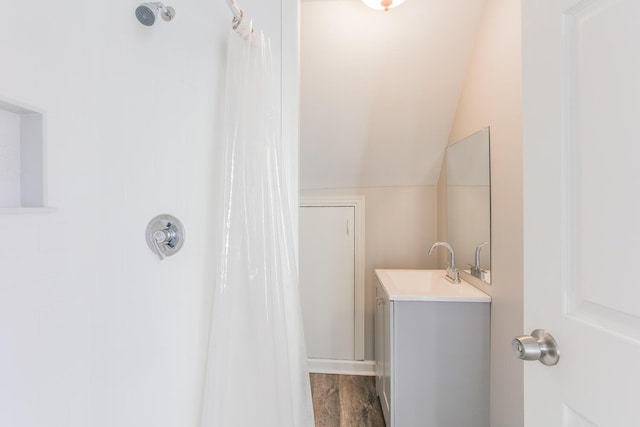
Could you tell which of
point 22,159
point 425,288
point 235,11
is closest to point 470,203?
point 425,288

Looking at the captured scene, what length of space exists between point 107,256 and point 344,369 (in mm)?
2044

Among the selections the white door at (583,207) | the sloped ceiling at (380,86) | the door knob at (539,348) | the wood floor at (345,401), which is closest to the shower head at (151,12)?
the white door at (583,207)

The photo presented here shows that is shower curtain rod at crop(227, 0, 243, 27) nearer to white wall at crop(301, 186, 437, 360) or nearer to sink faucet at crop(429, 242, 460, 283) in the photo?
sink faucet at crop(429, 242, 460, 283)

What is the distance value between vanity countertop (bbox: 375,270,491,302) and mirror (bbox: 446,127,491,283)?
0.35ft

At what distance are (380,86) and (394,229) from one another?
1.10 metres

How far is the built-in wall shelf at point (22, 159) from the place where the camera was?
25.1 inches

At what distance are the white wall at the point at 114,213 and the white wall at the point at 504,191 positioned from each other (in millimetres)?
1048

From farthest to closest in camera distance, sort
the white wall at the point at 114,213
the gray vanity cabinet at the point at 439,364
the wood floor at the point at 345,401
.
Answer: the wood floor at the point at 345,401 → the gray vanity cabinet at the point at 439,364 → the white wall at the point at 114,213

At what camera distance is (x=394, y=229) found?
2.40 m

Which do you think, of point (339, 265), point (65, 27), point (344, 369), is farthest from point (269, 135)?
point (344, 369)

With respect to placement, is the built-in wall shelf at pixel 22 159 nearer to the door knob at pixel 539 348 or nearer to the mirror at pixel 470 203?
the door knob at pixel 539 348

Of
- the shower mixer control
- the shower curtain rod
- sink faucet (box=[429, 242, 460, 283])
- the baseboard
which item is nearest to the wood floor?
the baseboard

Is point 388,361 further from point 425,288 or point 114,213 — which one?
point 114,213

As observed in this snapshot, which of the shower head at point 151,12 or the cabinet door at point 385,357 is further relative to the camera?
the cabinet door at point 385,357
